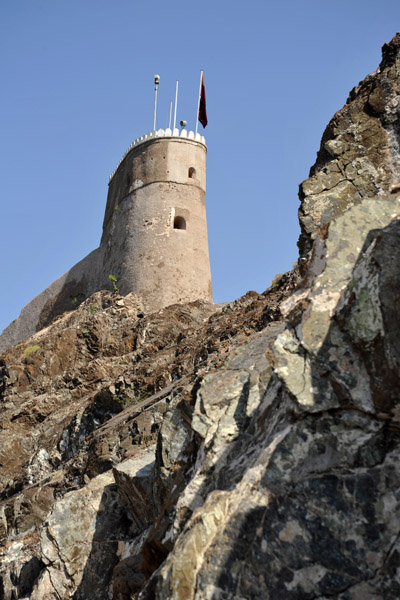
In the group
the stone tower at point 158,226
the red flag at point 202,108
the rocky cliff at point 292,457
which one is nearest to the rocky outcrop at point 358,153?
the rocky cliff at point 292,457

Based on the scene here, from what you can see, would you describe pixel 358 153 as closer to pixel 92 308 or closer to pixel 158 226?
pixel 92 308

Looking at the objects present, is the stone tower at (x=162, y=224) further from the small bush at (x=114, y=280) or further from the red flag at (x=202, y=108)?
the red flag at (x=202, y=108)

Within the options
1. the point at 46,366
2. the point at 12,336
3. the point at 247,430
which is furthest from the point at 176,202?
the point at 247,430

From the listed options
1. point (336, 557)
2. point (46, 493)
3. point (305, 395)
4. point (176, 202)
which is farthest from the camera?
point (176, 202)

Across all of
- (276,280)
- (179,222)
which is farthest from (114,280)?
(276,280)

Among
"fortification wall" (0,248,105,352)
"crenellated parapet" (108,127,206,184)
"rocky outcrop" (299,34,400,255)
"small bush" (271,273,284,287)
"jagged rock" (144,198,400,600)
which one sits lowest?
"jagged rock" (144,198,400,600)

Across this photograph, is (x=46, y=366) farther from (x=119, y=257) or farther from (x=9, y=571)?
(x=9, y=571)

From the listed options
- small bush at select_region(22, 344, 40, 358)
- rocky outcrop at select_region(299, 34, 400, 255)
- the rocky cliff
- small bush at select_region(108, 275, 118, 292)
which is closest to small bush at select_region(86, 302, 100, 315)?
small bush at select_region(108, 275, 118, 292)

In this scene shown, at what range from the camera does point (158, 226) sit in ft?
68.7

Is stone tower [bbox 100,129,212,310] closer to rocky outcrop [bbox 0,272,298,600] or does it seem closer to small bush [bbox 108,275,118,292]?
small bush [bbox 108,275,118,292]

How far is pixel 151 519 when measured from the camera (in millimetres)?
4887

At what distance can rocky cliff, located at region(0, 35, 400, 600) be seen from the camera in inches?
102

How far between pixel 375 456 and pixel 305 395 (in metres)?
0.41

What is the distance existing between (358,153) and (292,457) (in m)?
2.96
